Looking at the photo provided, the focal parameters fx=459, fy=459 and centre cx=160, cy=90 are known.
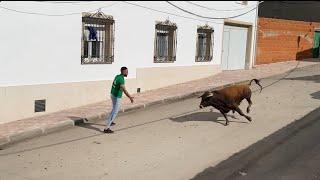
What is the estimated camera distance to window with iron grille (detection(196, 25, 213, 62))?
19031 mm

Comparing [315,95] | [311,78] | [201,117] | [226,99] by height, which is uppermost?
[226,99]

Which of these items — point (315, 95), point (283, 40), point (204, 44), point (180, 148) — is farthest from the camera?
point (283, 40)

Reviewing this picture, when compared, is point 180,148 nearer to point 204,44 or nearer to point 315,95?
point 315,95

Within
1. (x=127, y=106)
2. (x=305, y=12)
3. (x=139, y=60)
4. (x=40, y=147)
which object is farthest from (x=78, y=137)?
(x=305, y=12)

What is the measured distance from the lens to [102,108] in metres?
13.1

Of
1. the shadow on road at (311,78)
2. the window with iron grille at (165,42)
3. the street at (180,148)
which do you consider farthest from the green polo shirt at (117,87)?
the shadow on road at (311,78)

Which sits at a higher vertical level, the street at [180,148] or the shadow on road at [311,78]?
the shadow on road at [311,78]

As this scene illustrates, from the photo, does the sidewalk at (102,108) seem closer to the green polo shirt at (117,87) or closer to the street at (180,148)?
the street at (180,148)

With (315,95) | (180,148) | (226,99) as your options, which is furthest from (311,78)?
(180,148)

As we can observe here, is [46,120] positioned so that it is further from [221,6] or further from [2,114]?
[221,6]

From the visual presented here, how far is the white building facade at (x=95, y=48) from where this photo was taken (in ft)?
37.7

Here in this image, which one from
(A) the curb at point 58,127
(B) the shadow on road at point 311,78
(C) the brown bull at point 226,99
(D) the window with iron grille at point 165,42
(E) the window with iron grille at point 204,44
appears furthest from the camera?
(E) the window with iron grille at point 204,44

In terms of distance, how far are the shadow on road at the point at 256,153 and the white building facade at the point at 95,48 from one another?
5801 millimetres

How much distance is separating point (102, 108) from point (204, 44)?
774 cm
